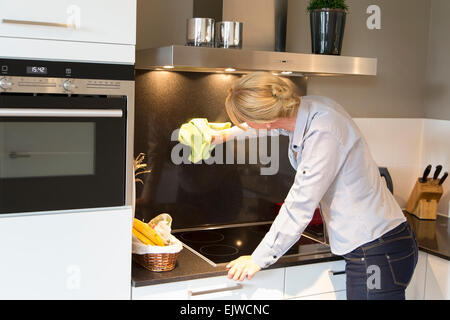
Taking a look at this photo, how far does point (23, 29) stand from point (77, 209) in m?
0.58

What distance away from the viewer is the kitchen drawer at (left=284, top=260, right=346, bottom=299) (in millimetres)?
2316

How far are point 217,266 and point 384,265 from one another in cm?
59

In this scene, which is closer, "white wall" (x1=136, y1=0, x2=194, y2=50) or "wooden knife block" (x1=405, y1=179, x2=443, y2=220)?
"white wall" (x1=136, y1=0, x2=194, y2=50)

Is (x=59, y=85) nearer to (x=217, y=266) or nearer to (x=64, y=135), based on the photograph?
(x=64, y=135)

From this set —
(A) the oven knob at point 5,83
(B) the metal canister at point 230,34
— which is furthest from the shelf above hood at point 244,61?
(A) the oven knob at point 5,83

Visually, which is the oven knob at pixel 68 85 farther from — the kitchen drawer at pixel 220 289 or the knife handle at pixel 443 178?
the knife handle at pixel 443 178

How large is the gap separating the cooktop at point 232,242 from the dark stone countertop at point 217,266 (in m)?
0.05

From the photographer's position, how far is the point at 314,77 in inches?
116

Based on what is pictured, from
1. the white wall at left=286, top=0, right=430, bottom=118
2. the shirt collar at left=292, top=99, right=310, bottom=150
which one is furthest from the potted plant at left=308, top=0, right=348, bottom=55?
the shirt collar at left=292, top=99, right=310, bottom=150

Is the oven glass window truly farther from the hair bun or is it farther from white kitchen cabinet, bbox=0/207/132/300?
the hair bun

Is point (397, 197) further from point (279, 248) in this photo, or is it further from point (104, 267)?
point (104, 267)

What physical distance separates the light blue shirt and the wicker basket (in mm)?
334

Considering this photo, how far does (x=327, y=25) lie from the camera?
2.57 metres

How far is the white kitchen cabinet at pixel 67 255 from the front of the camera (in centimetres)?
183
